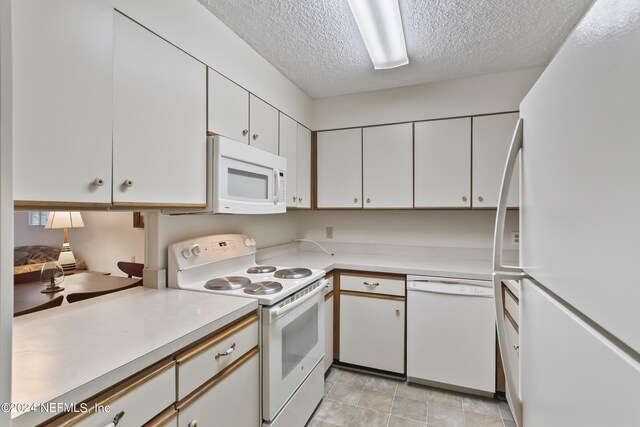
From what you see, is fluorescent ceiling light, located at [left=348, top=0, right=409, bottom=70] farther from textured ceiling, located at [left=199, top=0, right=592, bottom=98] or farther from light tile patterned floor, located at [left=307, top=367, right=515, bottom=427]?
light tile patterned floor, located at [left=307, top=367, right=515, bottom=427]

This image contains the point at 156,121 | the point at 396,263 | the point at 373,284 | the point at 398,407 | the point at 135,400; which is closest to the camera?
the point at 135,400

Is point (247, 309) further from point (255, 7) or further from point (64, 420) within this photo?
point (255, 7)

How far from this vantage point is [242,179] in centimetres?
174

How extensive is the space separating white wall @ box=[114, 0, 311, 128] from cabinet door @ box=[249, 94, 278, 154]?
7cm

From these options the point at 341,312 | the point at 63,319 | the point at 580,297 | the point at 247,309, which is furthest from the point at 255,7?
the point at 341,312

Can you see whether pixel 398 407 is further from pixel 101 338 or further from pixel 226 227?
pixel 101 338

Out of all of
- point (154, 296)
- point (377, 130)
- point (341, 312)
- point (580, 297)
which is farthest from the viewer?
point (377, 130)

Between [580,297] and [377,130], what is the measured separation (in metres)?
2.31

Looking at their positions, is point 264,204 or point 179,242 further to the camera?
point 264,204

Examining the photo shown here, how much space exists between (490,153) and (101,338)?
8.52 ft

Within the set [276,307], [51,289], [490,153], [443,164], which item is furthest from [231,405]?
[490,153]

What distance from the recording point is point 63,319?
114cm

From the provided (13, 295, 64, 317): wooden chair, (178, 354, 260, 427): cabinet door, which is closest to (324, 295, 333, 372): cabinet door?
(178, 354, 260, 427): cabinet door

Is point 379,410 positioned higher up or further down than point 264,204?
further down
